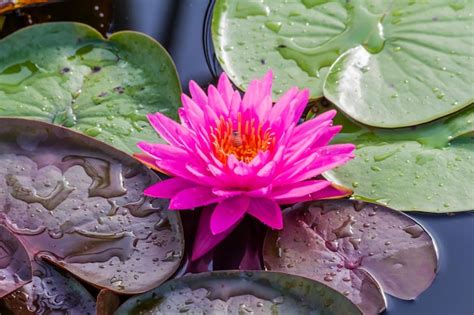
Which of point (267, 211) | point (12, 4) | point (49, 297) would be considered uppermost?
point (12, 4)

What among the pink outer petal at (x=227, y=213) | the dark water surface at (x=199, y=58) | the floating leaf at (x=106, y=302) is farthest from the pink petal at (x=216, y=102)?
the floating leaf at (x=106, y=302)

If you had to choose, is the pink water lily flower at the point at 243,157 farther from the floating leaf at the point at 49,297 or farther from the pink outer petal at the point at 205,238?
the floating leaf at the point at 49,297

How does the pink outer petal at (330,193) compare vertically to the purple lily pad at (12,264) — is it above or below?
above

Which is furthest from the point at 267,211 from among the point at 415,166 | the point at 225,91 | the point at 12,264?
the point at 12,264

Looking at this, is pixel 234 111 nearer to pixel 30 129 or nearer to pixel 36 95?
pixel 30 129

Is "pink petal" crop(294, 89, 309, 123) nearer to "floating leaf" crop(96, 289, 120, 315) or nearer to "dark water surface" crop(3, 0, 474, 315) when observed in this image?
"dark water surface" crop(3, 0, 474, 315)

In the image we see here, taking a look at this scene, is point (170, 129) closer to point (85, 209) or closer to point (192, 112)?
point (192, 112)

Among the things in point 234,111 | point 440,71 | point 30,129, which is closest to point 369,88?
point 440,71
